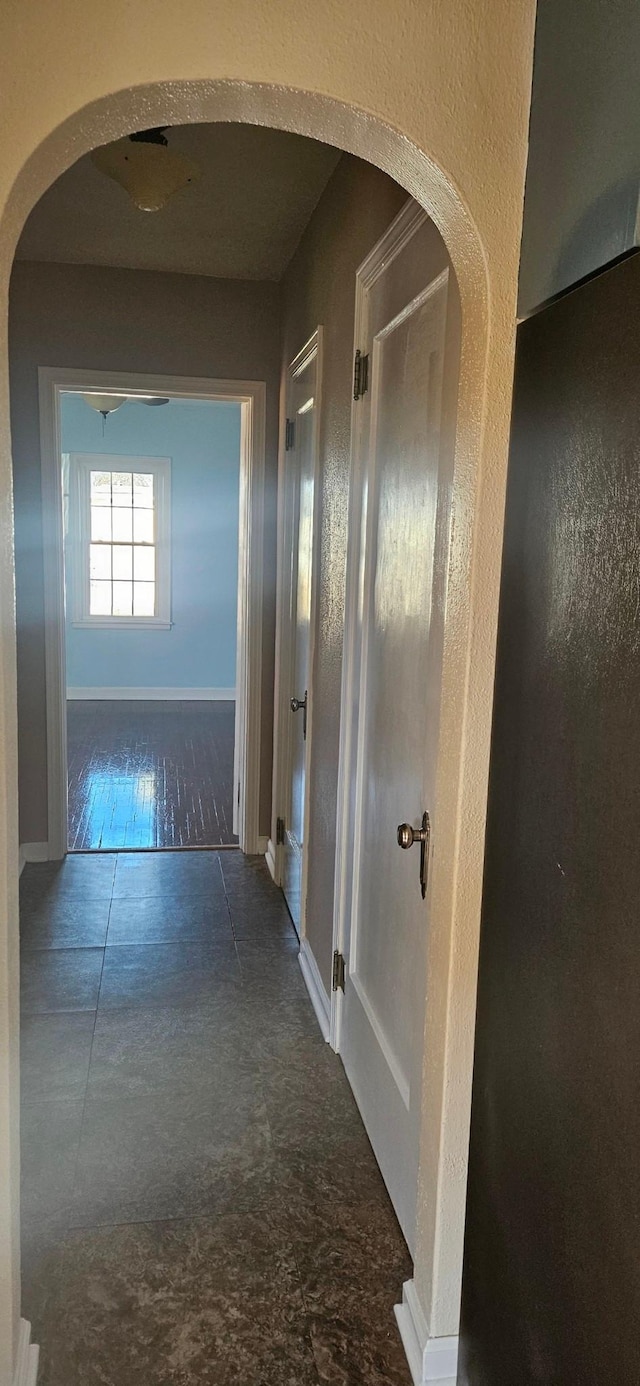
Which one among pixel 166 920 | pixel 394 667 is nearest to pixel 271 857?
pixel 166 920

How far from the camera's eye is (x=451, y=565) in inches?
60.3

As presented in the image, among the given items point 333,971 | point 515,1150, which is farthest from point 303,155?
point 515,1150

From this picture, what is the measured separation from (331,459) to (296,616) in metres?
0.97

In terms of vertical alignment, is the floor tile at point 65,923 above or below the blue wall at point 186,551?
below

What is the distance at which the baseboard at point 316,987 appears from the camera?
2838 mm

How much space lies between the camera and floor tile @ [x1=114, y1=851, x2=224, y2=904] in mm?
3959

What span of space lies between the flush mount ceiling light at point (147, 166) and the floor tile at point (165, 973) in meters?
2.39

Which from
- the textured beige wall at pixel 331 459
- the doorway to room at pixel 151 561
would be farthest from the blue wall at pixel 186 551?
the textured beige wall at pixel 331 459

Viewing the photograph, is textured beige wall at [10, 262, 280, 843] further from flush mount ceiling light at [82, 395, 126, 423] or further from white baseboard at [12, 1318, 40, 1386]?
white baseboard at [12, 1318, 40, 1386]

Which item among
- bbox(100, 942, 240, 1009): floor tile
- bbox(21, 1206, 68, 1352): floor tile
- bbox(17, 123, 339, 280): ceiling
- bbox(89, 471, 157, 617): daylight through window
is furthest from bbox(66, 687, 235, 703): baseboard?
bbox(21, 1206, 68, 1352): floor tile

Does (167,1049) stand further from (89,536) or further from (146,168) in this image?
(89,536)

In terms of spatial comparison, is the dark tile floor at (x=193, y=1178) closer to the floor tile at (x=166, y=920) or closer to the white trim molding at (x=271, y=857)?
the floor tile at (x=166, y=920)

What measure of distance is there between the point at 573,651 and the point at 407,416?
98cm

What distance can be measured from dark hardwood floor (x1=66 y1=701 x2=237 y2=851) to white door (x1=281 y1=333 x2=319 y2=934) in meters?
0.98
